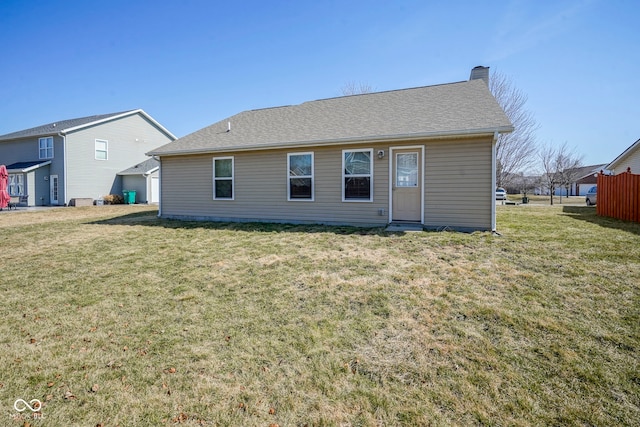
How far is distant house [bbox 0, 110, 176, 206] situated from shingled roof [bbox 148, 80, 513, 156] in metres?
14.4

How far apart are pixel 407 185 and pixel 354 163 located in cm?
173

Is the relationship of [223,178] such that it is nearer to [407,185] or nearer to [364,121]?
[364,121]

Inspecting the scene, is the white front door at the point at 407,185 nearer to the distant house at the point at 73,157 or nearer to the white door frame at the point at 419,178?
the white door frame at the point at 419,178

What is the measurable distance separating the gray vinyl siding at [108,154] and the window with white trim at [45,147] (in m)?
2.22

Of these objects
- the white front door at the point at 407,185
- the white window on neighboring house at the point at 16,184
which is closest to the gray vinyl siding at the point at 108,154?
the white window on neighboring house at the point at 16,184

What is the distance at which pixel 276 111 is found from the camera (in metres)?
14.3

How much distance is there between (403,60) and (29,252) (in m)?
15.0

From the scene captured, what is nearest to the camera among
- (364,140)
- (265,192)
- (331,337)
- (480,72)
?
(331,337)

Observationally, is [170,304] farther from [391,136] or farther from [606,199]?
[606,199]

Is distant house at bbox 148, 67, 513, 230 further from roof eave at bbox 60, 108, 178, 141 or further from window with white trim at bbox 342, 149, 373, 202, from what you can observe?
roof eave at bbox 60, 108, 178, 141

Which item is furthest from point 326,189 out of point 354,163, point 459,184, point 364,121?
point 459,184

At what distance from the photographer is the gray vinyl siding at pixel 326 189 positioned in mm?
8430

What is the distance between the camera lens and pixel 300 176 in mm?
10516

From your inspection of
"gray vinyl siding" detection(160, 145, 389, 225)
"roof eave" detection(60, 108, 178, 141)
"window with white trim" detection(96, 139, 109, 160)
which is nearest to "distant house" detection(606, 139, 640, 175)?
"gray vinyl siding" detection(160, 145, 389, 225)
